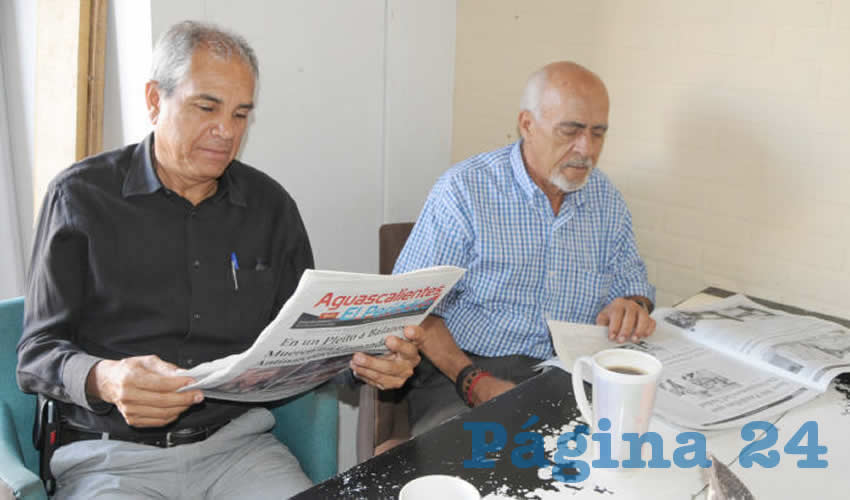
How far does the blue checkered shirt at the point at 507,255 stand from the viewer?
1969 mm

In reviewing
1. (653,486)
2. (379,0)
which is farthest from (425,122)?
(653,486)

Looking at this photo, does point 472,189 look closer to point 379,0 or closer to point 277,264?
point 277,264

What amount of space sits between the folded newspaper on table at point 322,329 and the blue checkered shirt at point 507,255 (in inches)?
22.8

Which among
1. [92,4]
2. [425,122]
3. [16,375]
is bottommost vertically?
[16,375]

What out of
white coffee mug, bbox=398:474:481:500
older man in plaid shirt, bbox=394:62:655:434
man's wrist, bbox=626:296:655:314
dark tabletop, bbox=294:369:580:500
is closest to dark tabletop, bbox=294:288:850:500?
dark tabletop, bbox=294:369:580:500

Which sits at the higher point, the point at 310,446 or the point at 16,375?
the point at 16,375

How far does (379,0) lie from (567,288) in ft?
3.66

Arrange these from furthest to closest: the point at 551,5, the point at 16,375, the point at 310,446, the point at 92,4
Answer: the point at 551,5
the point at 92,4
the point at 310,446
the point at 16,375

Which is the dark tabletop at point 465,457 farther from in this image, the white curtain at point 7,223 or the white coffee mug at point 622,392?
the white curtain at point 7,223

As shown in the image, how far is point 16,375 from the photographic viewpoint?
1.50 m

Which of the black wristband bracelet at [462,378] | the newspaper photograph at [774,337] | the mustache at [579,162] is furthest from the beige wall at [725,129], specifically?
the black wristband bracelet at [462,378]

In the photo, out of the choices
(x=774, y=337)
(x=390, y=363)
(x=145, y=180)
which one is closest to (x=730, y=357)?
(x=774, y=337)

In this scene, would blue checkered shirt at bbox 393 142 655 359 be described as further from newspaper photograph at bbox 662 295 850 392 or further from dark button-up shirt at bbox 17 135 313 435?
dark button-up shirt at bbox 17 135 313 435

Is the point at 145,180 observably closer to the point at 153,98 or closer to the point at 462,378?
the point at 153,98
